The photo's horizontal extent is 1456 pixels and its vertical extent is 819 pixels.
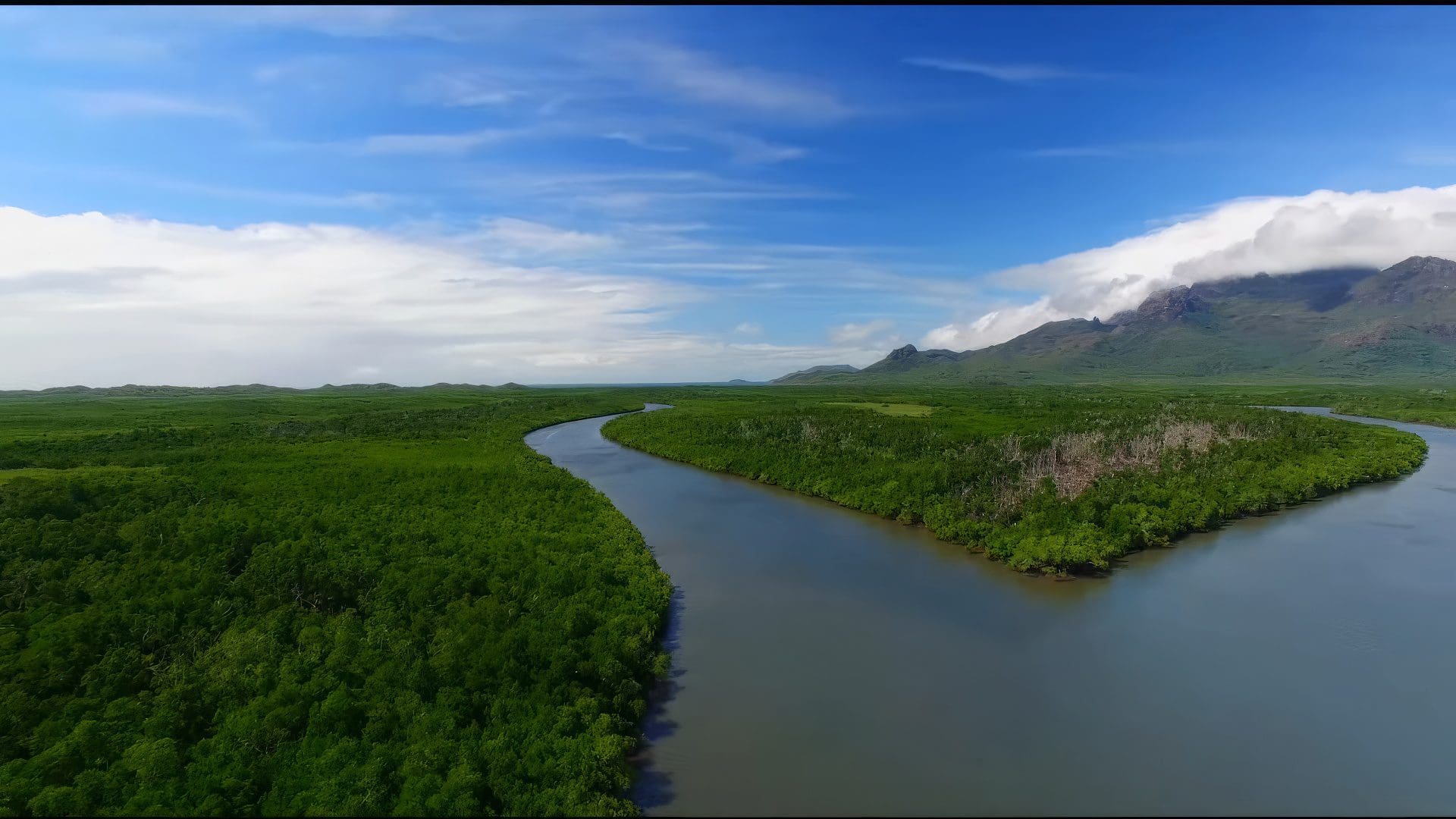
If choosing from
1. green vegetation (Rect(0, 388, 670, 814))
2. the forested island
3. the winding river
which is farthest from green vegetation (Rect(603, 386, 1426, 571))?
green vegetation (Rect(0, 388, 670, 814))

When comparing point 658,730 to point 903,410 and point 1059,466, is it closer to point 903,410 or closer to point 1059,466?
point 1059,466

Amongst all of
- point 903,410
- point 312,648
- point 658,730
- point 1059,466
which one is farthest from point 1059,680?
point 903,410

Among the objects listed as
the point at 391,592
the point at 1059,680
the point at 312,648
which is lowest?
the point at 1059,680

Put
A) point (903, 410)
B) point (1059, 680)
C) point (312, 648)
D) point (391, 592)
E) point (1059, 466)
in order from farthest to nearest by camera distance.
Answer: point (903, 410) → point (1059, 466) → point (391, 592) → point (1059, 680) → point (312, 648)

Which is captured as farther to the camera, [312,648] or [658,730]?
[312,648]

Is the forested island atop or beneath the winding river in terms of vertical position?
atop

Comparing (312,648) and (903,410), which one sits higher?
(903,410)

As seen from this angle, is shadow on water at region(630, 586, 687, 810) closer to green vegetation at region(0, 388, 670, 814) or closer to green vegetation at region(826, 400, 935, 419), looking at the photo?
green vegetation at region(0, 388, 670, 814)

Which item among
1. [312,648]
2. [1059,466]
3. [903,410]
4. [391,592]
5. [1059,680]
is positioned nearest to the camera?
[312,648]
